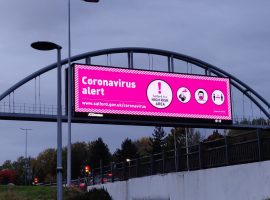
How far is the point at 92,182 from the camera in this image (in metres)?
48.8

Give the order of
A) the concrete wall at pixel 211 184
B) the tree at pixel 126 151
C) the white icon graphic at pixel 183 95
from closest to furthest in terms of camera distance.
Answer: the concrete wall at pixel 211 184 → the white icon graphic at pixel 183 95 → the tree at pixel 126 151

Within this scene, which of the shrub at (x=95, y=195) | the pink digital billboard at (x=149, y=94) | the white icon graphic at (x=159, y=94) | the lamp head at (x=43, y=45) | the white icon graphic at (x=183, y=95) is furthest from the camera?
the white icon graphic at (x=183, y=95)

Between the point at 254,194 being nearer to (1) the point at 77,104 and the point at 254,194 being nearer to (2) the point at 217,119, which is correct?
(1) the point at 77,104

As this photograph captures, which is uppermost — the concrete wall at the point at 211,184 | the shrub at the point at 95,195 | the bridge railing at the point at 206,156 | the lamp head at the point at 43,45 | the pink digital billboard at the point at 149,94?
the pink digital billboard at the point at 149,94

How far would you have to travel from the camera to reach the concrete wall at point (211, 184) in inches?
867

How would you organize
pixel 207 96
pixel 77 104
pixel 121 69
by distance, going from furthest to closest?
pixel 207 96, pixel 121 69, pixel 77 104

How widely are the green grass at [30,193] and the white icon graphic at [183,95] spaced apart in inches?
473

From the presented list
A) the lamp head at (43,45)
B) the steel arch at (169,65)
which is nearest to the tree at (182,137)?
the steel arch at (169,65)

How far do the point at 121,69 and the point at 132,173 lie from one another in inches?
477

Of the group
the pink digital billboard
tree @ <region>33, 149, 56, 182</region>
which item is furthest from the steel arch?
tree @ <region>33, 149, 56, 182</region>

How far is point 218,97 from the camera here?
168ft

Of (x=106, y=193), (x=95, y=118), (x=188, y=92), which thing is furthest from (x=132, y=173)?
(x=188, y=92)

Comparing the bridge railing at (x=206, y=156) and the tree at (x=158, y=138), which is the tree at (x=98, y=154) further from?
the bridge railing at (x=206, y=156)

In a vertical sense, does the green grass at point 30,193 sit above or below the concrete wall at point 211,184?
below
